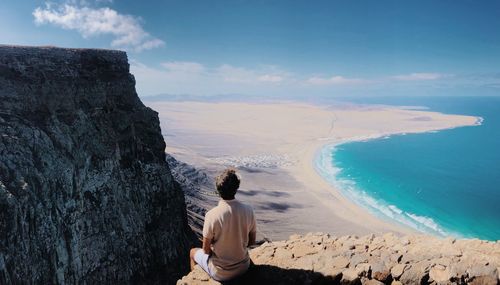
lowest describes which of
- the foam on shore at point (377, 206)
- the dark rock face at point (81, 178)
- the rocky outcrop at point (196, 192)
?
the foam on shore at point (377, 206)

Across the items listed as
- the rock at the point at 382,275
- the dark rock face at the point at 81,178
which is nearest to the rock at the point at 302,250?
the rock at the point at 382,275

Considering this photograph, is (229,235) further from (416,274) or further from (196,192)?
(196,192)

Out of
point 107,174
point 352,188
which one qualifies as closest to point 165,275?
point 107,174

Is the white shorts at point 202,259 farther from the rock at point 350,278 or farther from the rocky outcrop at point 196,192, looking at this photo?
the rocky outcrop at point 196,192

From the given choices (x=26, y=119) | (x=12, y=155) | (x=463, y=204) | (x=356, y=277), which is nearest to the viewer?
(x=356, y=277)

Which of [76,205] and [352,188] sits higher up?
[76,205]

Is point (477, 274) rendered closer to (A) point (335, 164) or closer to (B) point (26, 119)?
(B) point (26, 119)

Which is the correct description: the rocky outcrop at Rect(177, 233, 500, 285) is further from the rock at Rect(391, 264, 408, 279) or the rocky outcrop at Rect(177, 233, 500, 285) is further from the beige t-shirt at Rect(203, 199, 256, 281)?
the beige t-shirt at Rect(203, 199, 256, 281)
